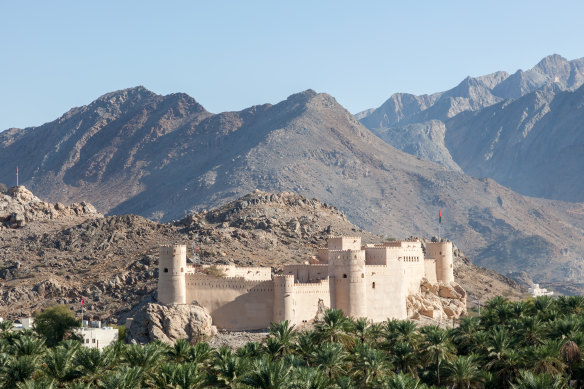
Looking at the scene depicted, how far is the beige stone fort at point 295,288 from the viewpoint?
85.4 m

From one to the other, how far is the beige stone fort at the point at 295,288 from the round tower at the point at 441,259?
1168cm

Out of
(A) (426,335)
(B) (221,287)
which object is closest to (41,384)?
(A) (426,335)

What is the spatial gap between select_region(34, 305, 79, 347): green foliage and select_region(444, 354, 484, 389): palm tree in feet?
130

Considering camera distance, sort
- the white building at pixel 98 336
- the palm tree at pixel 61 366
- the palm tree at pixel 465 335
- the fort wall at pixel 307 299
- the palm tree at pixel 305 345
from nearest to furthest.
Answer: the palm tree at pixel 61 366, the palm tree at pixel 305 345, the palm tree at pixel 465 335, the fort wall at pixel 307 299, the white building at pixel 98 336

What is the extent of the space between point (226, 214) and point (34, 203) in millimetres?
32781

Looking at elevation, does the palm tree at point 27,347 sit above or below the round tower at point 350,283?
below

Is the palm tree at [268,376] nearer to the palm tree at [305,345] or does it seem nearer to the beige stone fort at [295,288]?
the palm tree at [305,345]

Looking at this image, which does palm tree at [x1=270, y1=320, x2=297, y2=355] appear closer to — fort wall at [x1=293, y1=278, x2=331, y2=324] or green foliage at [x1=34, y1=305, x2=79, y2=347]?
fort wall at [x1=293, y1=278, x2=331, y2=324]

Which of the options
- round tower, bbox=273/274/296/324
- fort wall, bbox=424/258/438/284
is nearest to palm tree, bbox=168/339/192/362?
round tower, bbox=273/274/296/324

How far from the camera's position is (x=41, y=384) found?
5391 centimetres

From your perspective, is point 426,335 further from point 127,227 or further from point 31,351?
point 127,227

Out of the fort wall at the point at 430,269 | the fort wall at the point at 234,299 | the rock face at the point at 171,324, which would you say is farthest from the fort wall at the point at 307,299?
the fort wall at the point at 430,269

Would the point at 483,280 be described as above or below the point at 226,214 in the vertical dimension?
below

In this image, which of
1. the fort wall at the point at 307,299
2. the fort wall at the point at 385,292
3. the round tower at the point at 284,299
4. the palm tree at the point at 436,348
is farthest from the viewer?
the fort wall at the point at 385,292
